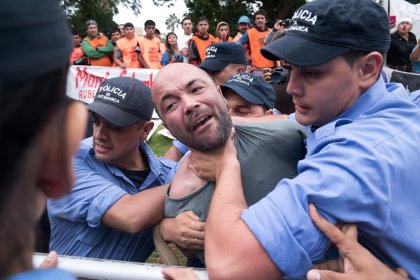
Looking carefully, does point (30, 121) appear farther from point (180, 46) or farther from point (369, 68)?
point (180, 46)

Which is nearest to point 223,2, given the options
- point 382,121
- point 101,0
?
point 101,0

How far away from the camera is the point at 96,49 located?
11.3 metres

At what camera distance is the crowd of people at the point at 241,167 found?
0.64 metres

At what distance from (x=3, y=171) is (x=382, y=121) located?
4.29 feet

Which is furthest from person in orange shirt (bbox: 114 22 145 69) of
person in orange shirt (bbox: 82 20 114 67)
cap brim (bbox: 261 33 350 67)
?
cap brim (bbox: 261 33 350 67)

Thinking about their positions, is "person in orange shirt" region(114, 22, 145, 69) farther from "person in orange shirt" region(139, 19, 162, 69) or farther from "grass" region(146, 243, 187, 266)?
"grass" region(146, 243, 187, 266)

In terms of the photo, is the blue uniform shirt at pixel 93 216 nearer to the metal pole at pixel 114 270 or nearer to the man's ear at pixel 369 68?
the metal pole at pixel 114 270

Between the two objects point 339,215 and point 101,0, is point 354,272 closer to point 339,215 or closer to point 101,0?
point 339,215

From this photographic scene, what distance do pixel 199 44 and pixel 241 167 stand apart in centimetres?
842

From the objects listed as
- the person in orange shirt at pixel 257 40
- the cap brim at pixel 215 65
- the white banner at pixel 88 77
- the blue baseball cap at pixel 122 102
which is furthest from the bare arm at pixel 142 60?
the blue baseball cap at pixel 122 102

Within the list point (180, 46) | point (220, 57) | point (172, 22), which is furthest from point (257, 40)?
point (172, 22)

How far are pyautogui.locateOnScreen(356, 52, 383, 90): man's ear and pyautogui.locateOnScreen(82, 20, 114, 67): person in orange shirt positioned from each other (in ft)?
32.9

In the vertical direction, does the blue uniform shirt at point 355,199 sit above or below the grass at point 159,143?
above

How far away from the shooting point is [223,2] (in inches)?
1299
